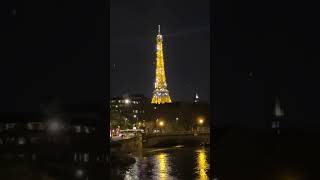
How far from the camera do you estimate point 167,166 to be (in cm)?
3088

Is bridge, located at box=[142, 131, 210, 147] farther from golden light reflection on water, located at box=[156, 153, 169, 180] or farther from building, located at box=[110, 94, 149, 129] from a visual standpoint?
building, located at box=[110, 94, 149, 129]

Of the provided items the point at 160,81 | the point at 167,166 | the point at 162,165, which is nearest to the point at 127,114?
the point at 162,165

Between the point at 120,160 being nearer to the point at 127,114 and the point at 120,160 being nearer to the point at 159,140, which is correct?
the point at 159,140

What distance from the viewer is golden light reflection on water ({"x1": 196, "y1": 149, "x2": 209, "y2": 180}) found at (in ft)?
88.1

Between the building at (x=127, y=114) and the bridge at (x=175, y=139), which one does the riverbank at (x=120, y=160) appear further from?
the building at (x=127, y=114)

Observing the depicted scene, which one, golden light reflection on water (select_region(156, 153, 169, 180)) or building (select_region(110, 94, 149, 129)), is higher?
building (select_region(110, 94, 149, 129))
